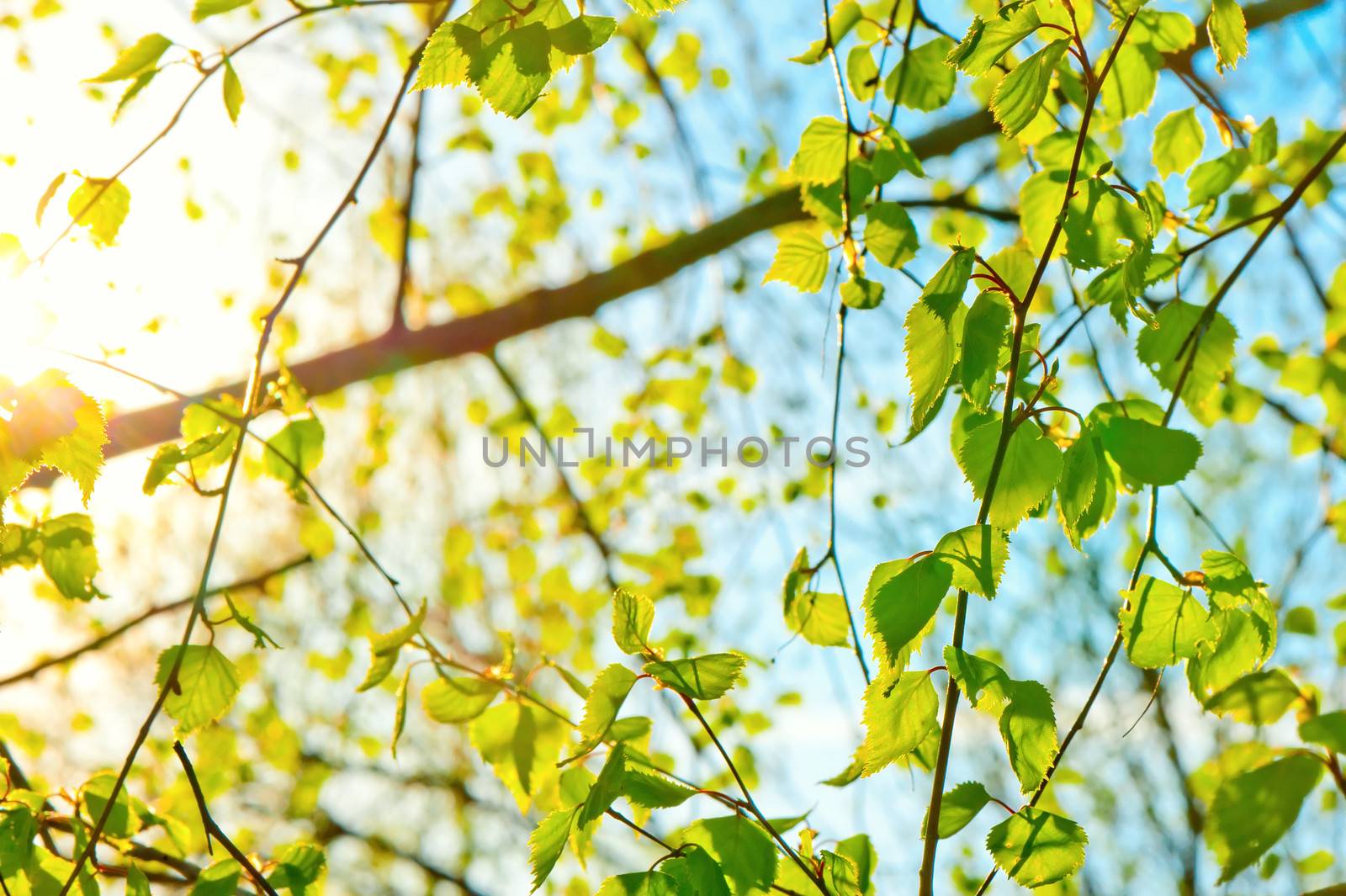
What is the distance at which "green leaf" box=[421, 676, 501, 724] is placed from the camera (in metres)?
0.97

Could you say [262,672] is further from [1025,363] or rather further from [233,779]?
[1025,363]

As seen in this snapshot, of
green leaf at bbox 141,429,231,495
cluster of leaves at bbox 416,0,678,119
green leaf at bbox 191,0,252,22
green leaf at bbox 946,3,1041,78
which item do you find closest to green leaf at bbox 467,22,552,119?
cluster of leaves at bbox 416,0,678,119

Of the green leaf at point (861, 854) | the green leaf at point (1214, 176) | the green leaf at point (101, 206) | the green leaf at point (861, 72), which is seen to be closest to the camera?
the green leaf at point (861, 854)

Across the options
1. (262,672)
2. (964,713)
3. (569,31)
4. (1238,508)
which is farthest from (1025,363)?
(1238,508)

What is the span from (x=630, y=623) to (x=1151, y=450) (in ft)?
1.22

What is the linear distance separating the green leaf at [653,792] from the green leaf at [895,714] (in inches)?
5.2

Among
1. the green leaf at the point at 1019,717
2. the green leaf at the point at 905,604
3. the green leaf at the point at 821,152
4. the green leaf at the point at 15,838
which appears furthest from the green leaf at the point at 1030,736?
the green leaf at the point at 15,838

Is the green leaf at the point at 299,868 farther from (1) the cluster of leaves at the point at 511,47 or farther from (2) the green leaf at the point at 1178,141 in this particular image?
(2) the green leaf at the point at 1178,141

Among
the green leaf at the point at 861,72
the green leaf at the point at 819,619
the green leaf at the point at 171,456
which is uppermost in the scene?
the green leaf at the point at 861,72

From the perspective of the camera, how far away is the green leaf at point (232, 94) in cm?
96

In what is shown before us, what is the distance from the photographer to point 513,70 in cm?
65

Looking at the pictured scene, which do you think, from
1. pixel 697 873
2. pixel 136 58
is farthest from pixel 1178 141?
pixel 136 58

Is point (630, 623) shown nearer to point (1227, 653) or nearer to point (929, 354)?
point (929, 354)

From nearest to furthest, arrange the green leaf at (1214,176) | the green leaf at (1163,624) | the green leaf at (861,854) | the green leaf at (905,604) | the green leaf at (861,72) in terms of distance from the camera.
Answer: the green leaf at (905,604), the green leaf at (1163,624), the green leaf at (861,854), the green leaf at (1214,176), the green leaf at (861,72)
